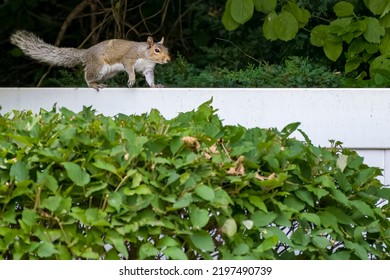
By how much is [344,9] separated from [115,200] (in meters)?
3.11

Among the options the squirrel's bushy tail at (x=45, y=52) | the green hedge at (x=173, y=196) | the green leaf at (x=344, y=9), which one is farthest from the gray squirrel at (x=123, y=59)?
the green hedge at (x=173, y=196)

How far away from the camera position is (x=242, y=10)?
5145 millimetres

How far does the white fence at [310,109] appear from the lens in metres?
4.52

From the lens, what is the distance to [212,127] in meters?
2.87

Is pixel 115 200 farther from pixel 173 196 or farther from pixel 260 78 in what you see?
pixel 260 78

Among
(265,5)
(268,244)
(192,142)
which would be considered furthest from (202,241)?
(265,5)

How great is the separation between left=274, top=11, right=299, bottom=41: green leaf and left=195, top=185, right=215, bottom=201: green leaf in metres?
2.86

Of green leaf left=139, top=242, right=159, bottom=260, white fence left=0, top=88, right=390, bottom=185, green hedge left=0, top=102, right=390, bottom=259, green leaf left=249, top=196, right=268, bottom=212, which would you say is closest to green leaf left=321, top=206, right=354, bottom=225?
green hedge left=0, top=102, right=390, bottom=259

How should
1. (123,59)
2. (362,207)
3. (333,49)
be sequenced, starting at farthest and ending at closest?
1. (333,49)
2. (123,59)
3. (362,207)

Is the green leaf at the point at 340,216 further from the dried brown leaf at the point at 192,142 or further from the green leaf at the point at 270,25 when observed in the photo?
the green leaf at the point at 270,25

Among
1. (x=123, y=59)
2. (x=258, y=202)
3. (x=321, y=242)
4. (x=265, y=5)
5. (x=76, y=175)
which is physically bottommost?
(x=123, y=59)

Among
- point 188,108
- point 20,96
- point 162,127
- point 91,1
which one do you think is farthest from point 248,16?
point 162,127

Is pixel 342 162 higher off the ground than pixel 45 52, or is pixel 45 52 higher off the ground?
pixel 342 162
